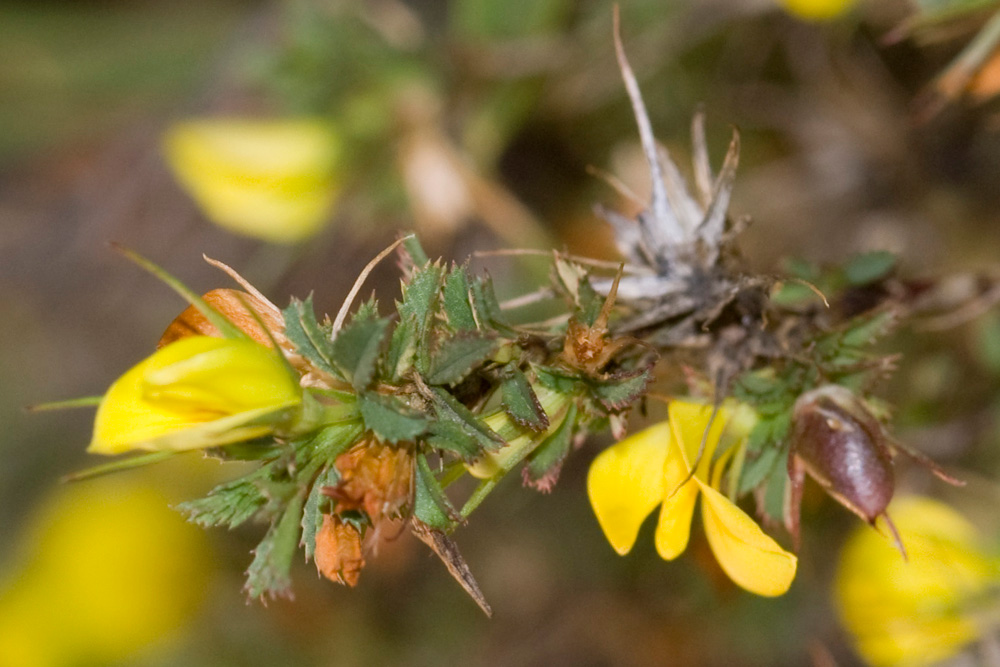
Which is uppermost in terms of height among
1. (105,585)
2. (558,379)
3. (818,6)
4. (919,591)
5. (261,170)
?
(818,6)

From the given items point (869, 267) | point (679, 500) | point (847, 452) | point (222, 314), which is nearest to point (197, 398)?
point (222, 314)

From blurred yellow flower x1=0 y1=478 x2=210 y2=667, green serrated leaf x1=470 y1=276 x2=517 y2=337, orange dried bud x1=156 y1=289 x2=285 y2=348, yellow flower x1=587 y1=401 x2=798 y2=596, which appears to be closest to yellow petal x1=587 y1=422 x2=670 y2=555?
yellow flower x1=587 y1=401 x2=798 y2=596

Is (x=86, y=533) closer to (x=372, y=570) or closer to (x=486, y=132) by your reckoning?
(x=372, y=570)

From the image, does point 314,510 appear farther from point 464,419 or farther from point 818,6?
point 818,6

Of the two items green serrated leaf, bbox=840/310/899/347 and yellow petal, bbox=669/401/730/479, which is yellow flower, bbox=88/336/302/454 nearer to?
yellow petal, bbox=669/401/730/479

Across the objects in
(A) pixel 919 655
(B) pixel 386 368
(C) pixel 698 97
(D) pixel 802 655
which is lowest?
(D) pixel 802 655

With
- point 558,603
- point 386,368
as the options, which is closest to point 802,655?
point 558,603

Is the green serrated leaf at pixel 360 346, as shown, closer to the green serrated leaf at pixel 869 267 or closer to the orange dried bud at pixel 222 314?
the orange dried bud at pixel 222 314
